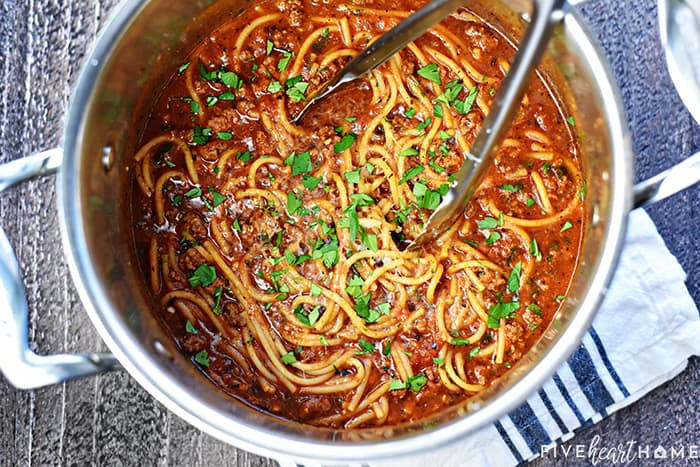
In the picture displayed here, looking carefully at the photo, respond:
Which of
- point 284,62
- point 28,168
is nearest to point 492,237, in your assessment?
point 284,62

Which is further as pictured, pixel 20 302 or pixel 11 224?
pixel 11 224

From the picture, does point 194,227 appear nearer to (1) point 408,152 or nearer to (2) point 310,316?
(2) point 310,316

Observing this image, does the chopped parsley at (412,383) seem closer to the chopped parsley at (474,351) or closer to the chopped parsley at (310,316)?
the chopped parsley at (474,351)

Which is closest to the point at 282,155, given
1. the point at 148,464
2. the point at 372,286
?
the point at 372,286

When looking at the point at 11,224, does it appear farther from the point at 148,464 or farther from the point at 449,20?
the point at 449,20

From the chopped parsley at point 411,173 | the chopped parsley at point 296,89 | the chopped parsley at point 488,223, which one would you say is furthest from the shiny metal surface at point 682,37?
the chopped parsley at point 296,89

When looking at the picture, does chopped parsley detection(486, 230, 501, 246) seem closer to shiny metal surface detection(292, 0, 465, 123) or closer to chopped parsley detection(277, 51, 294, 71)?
shiny metal surface detection(292, 0, 465, 123)
